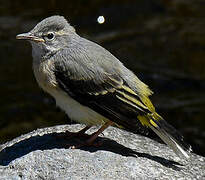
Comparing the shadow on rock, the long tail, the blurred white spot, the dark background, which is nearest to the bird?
the long tail

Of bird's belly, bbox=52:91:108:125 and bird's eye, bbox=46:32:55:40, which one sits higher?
bird's eye, bbox=46:32:55:40

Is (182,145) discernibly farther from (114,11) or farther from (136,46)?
(114,11)

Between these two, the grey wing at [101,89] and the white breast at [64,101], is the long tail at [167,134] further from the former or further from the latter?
the white breast at [64,101]

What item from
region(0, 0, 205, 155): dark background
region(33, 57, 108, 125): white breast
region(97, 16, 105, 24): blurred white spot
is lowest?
region(0, 0, 205, 155): dark background

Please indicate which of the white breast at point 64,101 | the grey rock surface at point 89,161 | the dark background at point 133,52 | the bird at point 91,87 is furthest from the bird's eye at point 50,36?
the dark background at point 133,52

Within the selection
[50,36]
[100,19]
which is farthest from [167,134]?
[100,19]

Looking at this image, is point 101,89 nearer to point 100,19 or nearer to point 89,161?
point 89,161

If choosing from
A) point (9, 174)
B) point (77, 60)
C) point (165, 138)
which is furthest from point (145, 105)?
point (9, 174)

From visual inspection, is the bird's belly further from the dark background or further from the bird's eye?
the dark background
